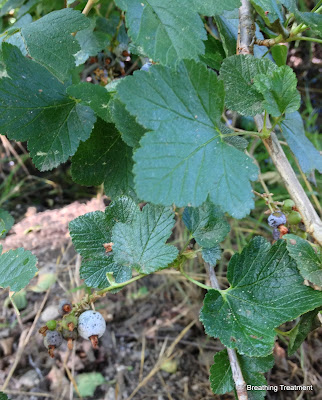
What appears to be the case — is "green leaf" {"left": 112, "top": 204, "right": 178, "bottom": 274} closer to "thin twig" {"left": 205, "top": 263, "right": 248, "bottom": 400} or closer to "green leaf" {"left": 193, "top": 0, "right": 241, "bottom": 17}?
"thin twig" {"left": 205, "top": 263, "right": 248, "bottom": 400}

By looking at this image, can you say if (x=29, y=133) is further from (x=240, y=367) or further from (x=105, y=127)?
(x=240, y=367)

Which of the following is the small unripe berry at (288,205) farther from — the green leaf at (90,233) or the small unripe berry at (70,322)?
the small unripe berry at (70,322)

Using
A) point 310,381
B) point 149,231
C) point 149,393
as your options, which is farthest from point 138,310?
A: point 149,231

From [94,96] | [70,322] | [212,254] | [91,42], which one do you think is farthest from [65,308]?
[91,42]

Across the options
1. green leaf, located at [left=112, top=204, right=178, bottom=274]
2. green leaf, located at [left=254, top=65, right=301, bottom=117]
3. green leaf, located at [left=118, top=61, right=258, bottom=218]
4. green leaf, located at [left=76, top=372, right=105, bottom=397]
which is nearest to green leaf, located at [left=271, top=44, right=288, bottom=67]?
green leaf, located at [left=254, top=65, right=301, bottom=117]

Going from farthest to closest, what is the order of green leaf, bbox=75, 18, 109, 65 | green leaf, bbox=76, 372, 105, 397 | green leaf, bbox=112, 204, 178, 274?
green leaf, bbox=76, 372, 105, 397 → green leaf, bbox=75, 18, 109, 65 → green leaf, bbox=112, 204, 178, 274
